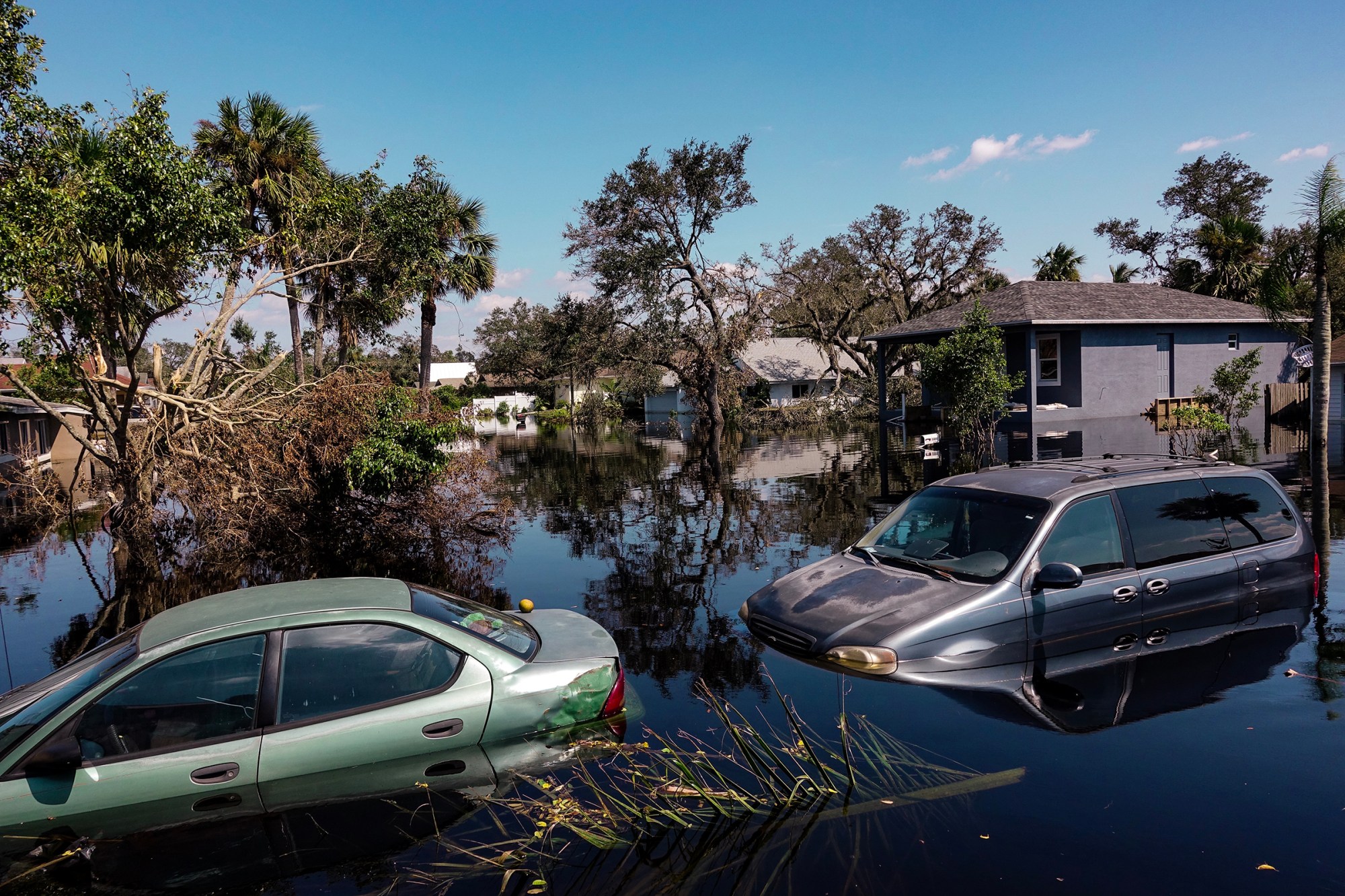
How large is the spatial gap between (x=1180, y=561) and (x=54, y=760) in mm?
7401

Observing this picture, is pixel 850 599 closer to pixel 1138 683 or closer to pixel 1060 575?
pixel 1060 575

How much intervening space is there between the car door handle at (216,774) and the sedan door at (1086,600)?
16.9 ft

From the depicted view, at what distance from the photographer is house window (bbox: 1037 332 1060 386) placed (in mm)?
32469

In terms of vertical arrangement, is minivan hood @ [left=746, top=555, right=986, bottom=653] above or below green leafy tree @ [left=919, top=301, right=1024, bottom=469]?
below

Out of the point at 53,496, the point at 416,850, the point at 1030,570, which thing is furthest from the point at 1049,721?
the point at 53,496

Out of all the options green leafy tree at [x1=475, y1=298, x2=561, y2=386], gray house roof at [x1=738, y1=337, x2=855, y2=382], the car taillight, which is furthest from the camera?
green leafy tree at [x1=475, y1=298, x2=561, y2=386]

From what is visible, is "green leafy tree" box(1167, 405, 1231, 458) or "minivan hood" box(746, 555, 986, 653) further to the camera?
"green leafy tree" box(1167, 405, 1231, 458)

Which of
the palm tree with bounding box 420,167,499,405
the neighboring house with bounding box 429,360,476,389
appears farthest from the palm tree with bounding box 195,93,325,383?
the neighboring house with bounding box 429,360,476,389

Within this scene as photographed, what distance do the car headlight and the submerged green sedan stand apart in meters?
1.69

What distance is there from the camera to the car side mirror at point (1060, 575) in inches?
232

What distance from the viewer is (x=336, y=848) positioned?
4332mm

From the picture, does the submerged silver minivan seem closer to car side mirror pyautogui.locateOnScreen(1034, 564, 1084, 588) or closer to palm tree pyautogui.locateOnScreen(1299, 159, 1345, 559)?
car side mirror pyautogui.locateOnScreen(1034, 564, 1084, 588)

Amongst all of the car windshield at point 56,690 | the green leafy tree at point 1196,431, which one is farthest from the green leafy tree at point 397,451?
the green leafy tree at point 1196,431

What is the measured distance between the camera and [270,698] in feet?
14.9
